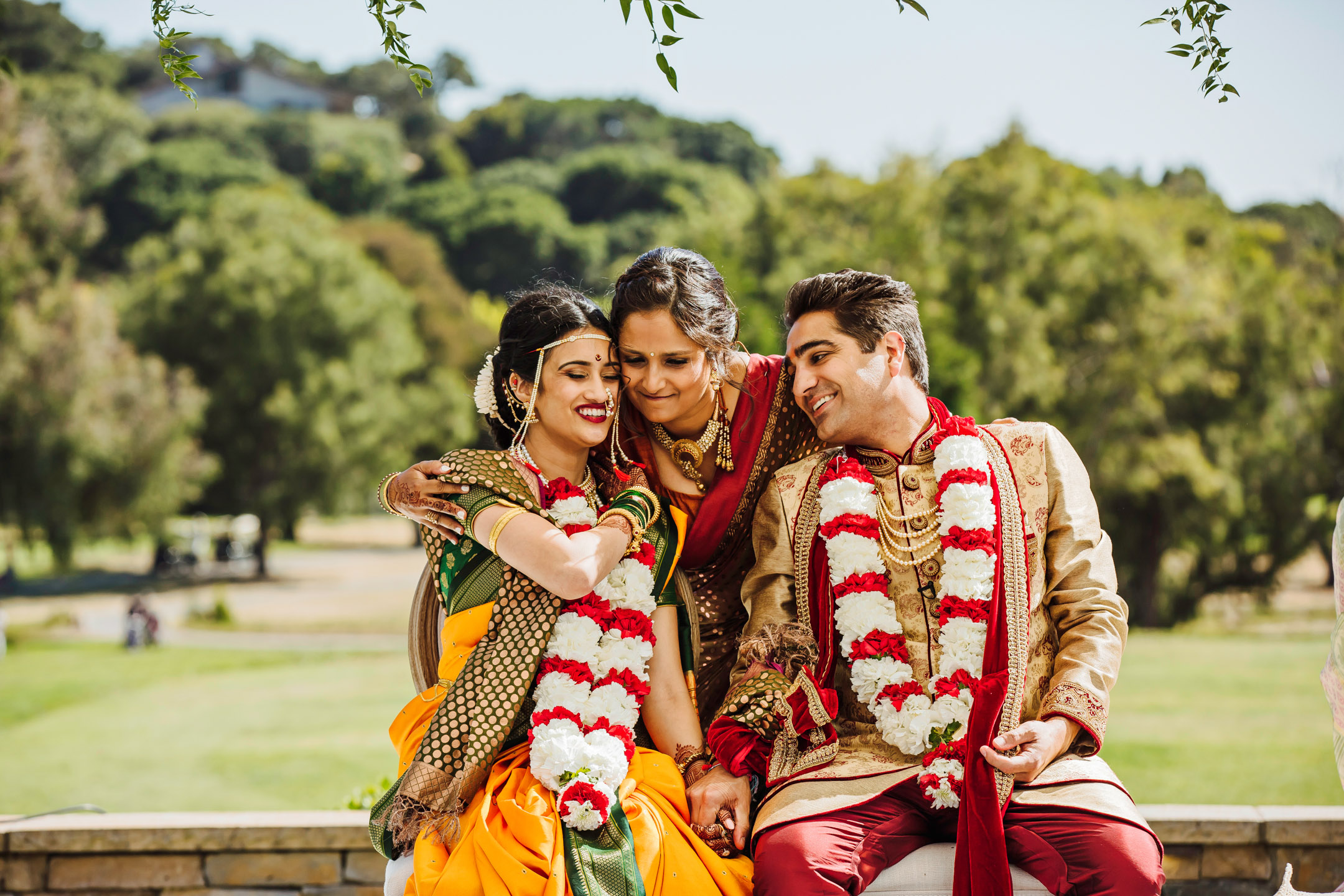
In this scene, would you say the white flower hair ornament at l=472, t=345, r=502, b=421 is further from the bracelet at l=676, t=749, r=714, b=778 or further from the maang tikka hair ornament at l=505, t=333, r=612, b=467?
the bracelet at l=676, t=749, r=714, b=778

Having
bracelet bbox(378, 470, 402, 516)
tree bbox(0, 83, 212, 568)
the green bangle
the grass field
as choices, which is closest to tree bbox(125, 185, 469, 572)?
tree bbox(0, 83, 212, 568)

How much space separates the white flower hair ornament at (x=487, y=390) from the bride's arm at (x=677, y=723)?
812 millimetres

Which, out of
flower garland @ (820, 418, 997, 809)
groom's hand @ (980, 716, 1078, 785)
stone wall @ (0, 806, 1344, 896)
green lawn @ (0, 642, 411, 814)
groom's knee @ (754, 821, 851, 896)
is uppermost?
flower garland @ (820, 418, 997, 809)

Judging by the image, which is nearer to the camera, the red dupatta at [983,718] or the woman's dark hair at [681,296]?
the red dupatta at [983,718]

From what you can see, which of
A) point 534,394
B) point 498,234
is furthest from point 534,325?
point 498,234

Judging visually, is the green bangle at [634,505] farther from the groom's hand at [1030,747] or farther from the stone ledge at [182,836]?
the stone ledge at [182,836]

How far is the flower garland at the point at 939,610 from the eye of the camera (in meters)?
3.03

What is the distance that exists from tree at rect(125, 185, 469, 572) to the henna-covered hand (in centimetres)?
3199

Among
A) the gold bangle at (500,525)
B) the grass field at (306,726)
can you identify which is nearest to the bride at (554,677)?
the gold bangle at (500,525)

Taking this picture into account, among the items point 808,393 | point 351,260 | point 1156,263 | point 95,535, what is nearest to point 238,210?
point 351,260

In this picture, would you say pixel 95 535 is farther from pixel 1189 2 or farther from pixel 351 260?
pixel 1189 2

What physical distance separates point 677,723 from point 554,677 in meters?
0.42

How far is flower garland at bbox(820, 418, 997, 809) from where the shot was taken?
119 inches

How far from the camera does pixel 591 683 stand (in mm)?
3041
